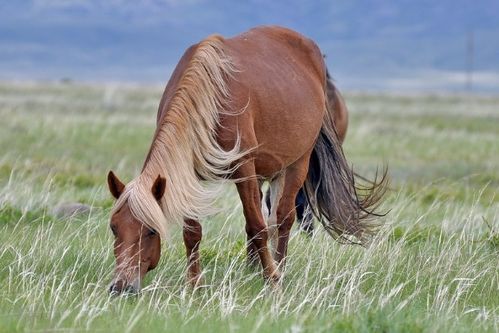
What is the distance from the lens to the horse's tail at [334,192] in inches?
360

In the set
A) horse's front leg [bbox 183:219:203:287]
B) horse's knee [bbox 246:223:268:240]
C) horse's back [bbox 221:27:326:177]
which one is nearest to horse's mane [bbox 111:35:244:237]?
horse's back [bbox 221:27:326:177]

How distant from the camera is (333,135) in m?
9.33

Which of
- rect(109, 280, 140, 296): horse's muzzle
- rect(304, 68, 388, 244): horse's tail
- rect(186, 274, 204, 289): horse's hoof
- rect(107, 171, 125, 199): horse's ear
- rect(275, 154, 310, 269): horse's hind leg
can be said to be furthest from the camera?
rect(304, 68, 388, 244): horse's tail

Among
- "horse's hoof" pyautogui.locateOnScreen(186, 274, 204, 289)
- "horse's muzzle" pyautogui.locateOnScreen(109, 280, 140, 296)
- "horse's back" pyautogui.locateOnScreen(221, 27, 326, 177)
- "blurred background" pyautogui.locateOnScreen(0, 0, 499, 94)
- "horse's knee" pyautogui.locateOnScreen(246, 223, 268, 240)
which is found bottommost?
"horse's hoof" pyautogui.locateOnScreen(186, 274, 204, 289)

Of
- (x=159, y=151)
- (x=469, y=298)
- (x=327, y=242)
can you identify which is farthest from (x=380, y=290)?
(x=159, y=151)

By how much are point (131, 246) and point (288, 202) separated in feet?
7.36

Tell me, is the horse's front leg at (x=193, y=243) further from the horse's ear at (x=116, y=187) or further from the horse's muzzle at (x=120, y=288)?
the horse's muzzle at (x=120, y=288)

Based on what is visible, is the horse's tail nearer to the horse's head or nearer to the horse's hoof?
the horse's hoof

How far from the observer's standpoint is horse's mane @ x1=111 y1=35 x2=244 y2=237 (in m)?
6.72

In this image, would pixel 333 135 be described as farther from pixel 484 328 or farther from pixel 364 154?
pixel 364 154

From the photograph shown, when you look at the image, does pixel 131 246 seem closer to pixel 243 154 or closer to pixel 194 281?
pixel 194 281

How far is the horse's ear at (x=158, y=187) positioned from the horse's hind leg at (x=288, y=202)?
183 cm

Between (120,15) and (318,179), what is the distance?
156 metres

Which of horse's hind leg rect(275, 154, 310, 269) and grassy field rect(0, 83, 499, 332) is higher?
horse's hind leg rect(275, 154, 310, 269)
